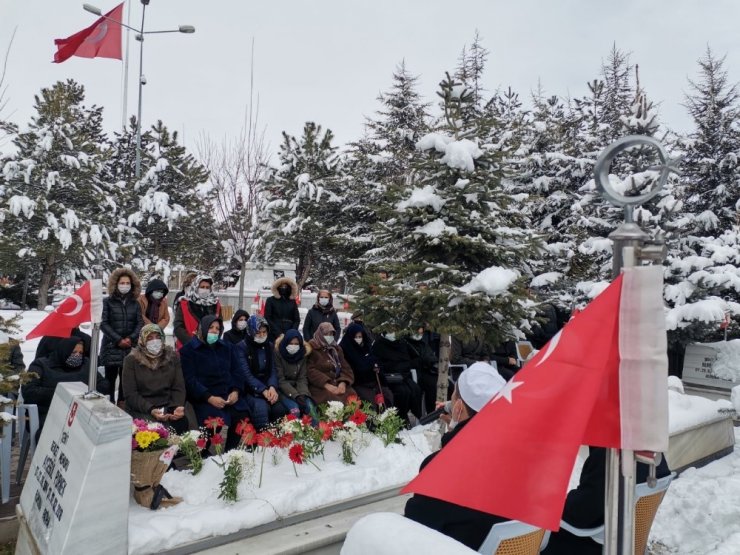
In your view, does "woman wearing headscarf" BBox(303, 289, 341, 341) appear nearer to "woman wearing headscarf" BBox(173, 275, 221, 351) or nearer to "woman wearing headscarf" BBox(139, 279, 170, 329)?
"woman wearing headscarf" BBox(173, 275, 221, 351)

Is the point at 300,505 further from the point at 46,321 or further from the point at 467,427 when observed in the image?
the point at 46,321

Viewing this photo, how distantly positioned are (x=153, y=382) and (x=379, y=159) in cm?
1353

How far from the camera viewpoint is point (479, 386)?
3072 millimetres

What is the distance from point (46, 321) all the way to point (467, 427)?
4809 millimetres

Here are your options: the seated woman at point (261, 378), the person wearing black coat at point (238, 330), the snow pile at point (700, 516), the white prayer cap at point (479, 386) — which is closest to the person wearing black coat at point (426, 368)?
the seated woman at point (261, 378)

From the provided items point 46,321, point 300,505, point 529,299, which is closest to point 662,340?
point 300,505

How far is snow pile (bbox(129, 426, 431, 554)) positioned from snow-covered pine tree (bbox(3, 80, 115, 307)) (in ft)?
67.0

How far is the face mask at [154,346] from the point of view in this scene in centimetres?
532

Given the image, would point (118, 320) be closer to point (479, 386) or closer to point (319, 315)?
point (319, 315)

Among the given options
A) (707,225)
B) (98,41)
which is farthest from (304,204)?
(707,225)

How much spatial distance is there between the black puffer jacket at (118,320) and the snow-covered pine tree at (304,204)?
1391cm

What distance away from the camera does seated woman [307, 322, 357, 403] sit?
6.71 m

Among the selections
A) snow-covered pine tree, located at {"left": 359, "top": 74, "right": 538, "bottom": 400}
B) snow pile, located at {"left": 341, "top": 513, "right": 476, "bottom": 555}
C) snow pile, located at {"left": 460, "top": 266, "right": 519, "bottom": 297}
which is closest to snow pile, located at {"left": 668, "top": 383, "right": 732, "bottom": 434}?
snow-covered pine tree, located at {"left": 359, "top": 74, "right": 538, "bottom": 400}

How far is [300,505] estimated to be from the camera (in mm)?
4055
